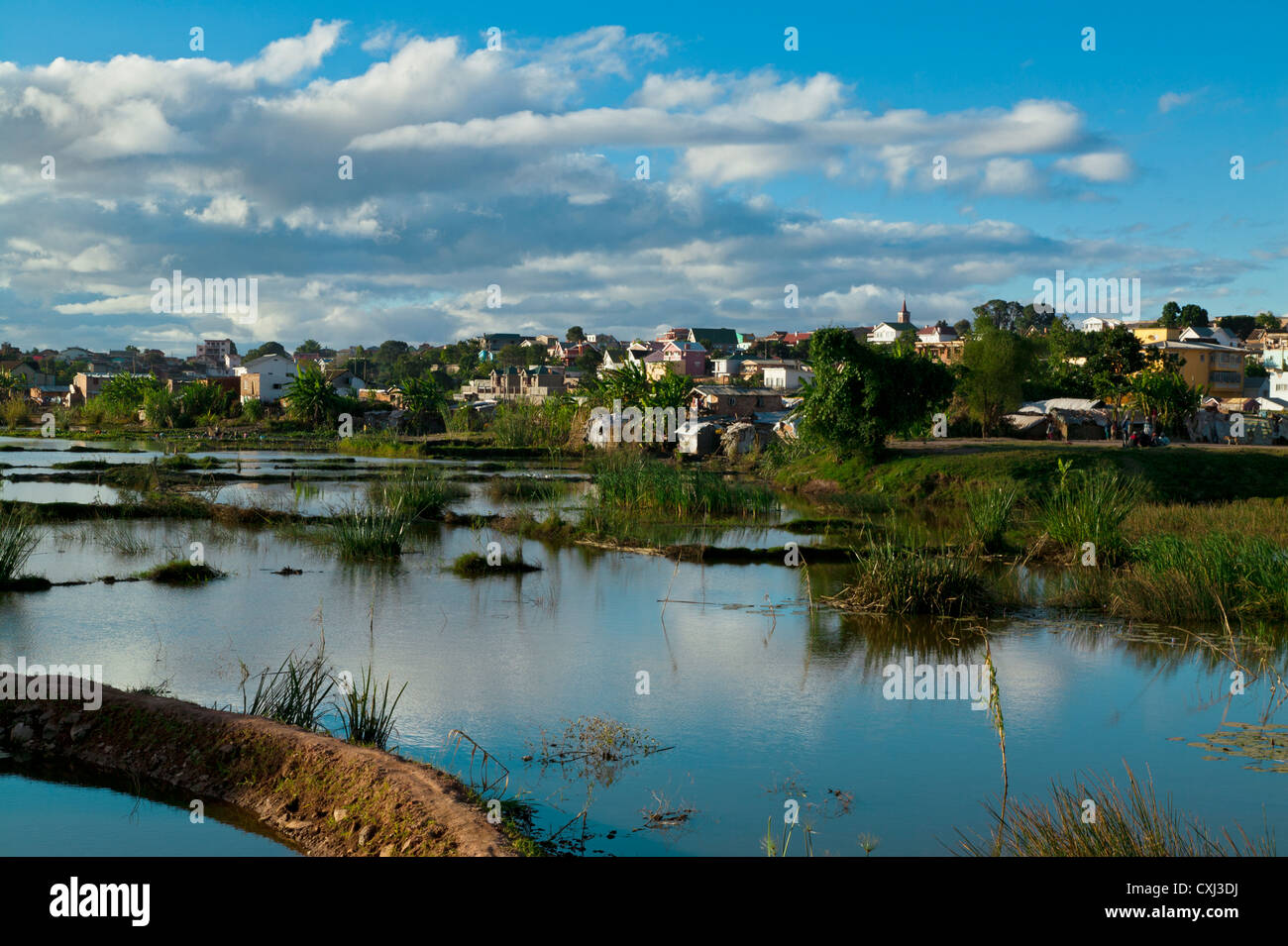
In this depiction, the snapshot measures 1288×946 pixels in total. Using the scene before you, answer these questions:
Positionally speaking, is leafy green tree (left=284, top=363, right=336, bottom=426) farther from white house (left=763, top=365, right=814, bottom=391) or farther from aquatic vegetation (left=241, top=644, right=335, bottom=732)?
aquatic vegetation (left=241, top=644, right=335, bottom=732)

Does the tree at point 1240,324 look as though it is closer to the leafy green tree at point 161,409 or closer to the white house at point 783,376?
the white house at point 783,376

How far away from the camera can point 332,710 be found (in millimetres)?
9188

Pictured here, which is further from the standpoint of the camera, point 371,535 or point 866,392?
point 866,392

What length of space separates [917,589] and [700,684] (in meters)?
4.66

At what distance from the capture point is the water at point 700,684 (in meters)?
7.46

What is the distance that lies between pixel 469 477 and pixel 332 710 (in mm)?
26093

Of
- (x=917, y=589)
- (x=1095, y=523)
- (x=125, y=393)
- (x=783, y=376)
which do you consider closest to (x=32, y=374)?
(x=125, y=393)

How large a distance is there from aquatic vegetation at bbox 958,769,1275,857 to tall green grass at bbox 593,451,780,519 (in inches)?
669

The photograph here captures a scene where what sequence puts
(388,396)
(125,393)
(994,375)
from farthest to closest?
(388,396) < (125,393) < (994,375)

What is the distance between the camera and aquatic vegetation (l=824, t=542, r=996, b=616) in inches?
551

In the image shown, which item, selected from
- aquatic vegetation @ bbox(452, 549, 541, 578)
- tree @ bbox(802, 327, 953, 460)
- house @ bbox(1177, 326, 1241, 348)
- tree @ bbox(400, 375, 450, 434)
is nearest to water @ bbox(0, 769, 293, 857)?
aquatic vegetation @ bbox(452, 549, 541, 578)

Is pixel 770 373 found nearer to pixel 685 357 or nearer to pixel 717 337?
pixel 685 357

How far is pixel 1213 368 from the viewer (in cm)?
7500
